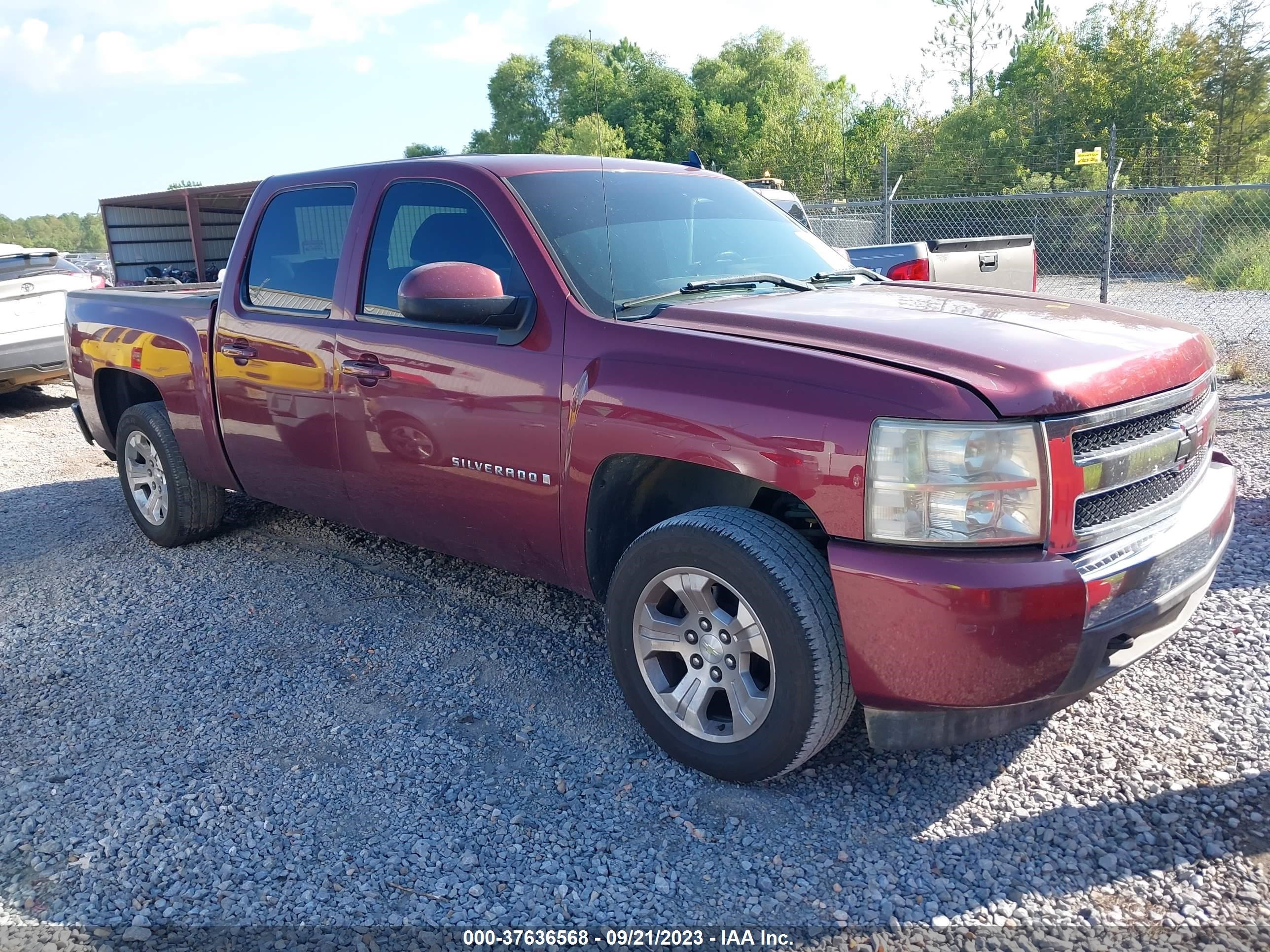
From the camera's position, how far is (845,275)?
13.2 ft

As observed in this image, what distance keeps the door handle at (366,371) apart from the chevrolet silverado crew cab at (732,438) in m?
0.01

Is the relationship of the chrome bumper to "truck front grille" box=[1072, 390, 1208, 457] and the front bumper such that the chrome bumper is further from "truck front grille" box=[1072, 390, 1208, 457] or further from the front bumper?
"truck front grille" box=[1072, 390, 1208, 457]

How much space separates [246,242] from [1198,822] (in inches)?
176

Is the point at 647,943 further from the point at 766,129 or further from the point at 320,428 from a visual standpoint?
the point at 766,129

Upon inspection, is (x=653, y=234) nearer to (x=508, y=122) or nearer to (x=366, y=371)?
(x=366, y=371)

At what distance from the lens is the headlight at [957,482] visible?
247cm

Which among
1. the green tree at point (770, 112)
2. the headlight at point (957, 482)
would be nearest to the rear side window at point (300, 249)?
the headlight at point (957, 482)

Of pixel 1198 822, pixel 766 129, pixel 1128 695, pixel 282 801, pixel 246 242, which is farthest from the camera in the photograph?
pixel 766 129

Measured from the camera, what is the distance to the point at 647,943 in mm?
2396

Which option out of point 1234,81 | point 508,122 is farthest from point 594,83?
point 508,122

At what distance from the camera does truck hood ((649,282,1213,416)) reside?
2.53 meters

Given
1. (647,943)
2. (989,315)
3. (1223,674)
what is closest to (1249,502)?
(1223,674)

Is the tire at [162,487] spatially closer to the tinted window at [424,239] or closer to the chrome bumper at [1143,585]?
the tinted window at [424,239]

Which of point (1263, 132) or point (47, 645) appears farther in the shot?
point (1263, 132)
